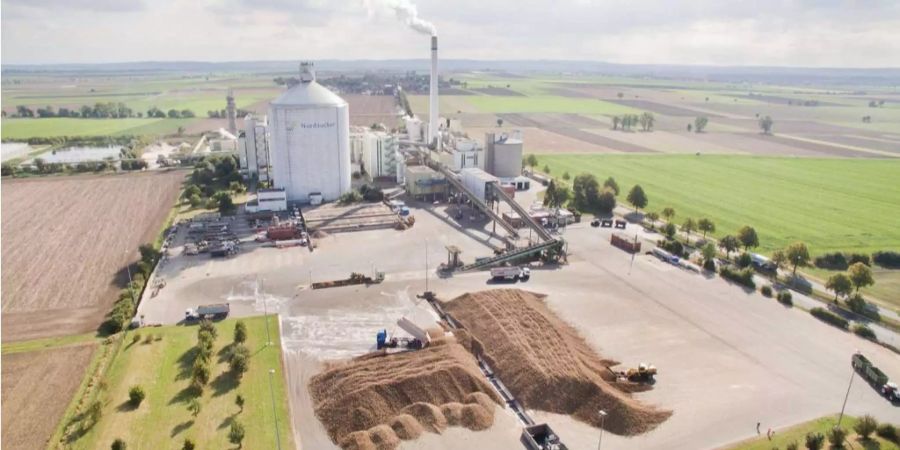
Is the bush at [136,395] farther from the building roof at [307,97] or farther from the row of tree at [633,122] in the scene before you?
the row of tree at [633,122]

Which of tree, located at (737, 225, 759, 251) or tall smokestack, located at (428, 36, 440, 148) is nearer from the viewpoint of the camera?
tree, located at (737, 225, 759, 251)

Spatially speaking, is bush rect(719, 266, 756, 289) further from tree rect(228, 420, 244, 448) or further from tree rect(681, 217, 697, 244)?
tree rect(228, 420, 244, 448)

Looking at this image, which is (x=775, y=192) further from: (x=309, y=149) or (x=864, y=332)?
(x=309, y=149)

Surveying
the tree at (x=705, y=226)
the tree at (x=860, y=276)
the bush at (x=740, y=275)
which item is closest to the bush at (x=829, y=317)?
the tree at (x=860, y=276)

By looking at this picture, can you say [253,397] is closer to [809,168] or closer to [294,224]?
[294,224]

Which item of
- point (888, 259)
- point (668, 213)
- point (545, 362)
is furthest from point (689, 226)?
point (545, 362)

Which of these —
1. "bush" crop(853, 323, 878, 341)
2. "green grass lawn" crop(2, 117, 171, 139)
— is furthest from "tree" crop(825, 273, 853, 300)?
"green grass lawn" crop(2, 117, 171, 139)
